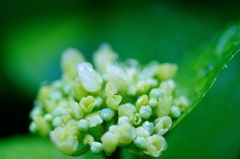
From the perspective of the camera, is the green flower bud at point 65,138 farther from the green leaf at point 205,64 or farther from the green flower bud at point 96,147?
the green leaf at point 205,64

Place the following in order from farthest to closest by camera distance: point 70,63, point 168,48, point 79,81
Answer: point 168,48
point 70,63
point 79,81

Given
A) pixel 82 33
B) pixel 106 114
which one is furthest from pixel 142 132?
pixel 82 33

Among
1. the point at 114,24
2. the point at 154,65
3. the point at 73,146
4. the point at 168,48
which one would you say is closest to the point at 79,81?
the point at 73,146

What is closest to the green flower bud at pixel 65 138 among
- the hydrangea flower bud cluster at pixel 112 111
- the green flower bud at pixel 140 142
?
the hydrangea flower bud cluster at pixel 112 111

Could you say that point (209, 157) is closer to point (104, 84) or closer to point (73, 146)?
point (104, 84)

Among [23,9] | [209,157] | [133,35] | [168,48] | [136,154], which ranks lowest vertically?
[136,154]

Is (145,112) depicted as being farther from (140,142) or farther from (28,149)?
(28,149)

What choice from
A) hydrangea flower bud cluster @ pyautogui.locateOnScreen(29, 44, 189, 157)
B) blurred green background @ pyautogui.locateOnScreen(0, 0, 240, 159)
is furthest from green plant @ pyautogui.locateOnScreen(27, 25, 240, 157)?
blurred green background @ pyautogui.locateOnScreen(0, 0, 240, 159)
